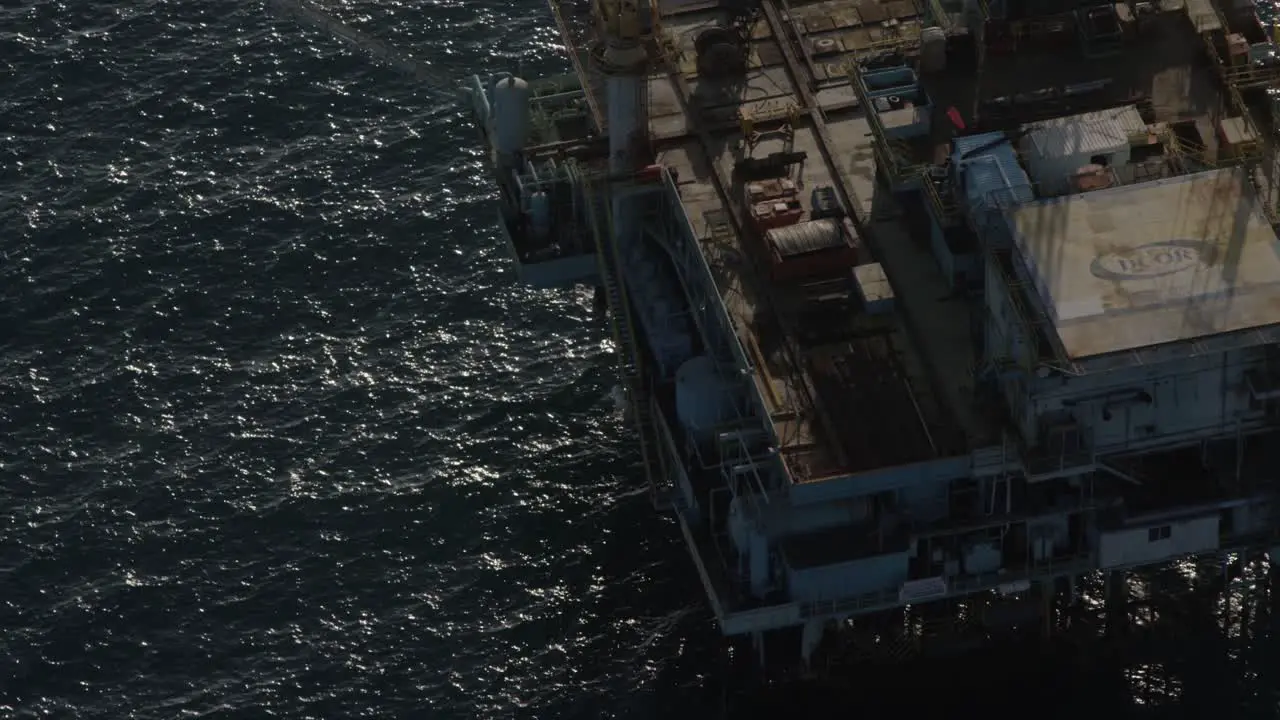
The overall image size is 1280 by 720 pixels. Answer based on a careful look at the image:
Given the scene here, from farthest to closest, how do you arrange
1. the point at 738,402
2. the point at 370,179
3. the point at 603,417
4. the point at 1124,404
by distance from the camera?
the point at 370,179 → the point at 603,417 → the point at 738,402 → the point at 1124,404

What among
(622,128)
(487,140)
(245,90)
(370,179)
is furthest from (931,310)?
(245,90)

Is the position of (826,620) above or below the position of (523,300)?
below

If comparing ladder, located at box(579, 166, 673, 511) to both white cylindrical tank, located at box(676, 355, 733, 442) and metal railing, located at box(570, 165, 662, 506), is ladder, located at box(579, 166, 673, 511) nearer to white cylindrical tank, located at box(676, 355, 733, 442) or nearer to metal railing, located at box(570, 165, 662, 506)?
metal railing, located at box(570, 165, 662, 506)

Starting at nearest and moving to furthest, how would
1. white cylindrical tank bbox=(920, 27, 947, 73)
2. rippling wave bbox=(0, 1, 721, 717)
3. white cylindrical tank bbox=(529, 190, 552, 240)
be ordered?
rippling wave bbox=(0, 1, 721, 717), white cylindrical tank bbox=(920, 27, 947, 73), white cylindrical tank bbox=(529, 190, 552, 240)

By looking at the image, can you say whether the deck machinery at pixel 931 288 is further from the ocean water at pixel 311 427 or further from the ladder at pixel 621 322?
the ocean water at pixel 311 427

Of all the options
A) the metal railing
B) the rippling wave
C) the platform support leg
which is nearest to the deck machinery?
the metal railing

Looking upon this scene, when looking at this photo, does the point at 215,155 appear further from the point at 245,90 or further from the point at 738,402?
the point at 738,402
